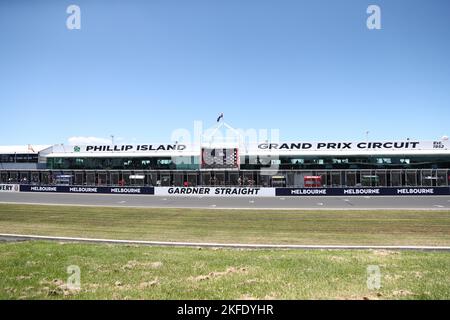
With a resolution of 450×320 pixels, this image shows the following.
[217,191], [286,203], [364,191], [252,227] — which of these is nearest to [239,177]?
[217,191]

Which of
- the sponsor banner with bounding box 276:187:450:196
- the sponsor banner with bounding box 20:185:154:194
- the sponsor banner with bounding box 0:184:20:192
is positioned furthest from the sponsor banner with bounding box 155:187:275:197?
the sponsor banner with bounding box 0:184:20:192

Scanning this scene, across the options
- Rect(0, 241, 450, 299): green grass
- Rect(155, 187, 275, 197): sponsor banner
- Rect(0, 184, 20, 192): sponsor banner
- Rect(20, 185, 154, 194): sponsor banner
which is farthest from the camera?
Rect(0, 184, 20, 192): sponsor banner

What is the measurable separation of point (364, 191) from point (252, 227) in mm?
24112

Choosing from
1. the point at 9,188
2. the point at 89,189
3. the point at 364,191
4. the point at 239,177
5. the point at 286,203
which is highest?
the point at 239,177

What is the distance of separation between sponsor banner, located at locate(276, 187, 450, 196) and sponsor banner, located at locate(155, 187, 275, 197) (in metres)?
1.83

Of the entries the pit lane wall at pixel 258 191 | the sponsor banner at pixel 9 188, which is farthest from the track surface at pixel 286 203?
the sponsor banner at pixel 9 188

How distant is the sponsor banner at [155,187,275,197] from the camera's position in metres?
37.0

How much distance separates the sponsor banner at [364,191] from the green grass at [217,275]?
28.6 m

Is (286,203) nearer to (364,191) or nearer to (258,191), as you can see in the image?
(258,191)

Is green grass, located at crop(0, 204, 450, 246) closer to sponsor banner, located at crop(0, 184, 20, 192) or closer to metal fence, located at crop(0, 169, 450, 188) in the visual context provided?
metal fence, located at crop(0, 169, 450, 188)

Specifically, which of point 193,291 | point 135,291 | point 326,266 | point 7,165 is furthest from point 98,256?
point 7,165

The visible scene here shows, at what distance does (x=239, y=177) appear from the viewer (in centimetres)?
4209

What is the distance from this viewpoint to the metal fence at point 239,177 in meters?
38.6
